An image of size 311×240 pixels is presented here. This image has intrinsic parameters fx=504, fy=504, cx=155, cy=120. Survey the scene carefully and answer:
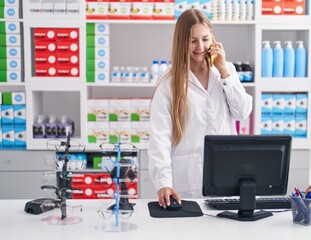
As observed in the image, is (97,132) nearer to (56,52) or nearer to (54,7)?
(56,52)

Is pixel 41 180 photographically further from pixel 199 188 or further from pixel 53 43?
pixel 199 188

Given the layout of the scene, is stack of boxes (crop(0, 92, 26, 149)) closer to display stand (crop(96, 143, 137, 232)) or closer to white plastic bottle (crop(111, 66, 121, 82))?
white plastic bottle (crop(111, 66, 121, 82))

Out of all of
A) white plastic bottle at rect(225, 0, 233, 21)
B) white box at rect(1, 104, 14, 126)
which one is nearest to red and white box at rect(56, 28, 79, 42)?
white box at rect(1, 104, 14, 126)

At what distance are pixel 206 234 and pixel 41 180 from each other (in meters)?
2.43

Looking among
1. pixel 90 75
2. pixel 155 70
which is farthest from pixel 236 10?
pixel 90 75

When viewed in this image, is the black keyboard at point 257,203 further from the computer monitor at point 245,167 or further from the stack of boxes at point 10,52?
the stack of boxes at point 10,52

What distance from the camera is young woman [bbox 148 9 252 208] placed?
7.93 ft

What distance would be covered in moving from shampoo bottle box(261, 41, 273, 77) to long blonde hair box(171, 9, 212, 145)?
5.33 feet

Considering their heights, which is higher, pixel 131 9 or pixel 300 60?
pixel 131 9

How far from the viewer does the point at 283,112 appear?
404 centimetres

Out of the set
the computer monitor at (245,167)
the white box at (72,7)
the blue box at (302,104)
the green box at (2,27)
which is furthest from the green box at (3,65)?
the computer monitor at (245,167)

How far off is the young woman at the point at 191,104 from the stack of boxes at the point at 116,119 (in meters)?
1.46

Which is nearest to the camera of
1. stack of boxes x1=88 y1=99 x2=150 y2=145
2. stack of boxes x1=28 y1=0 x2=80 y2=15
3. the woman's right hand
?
the woman's right hand

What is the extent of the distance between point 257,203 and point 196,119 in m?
0.52
